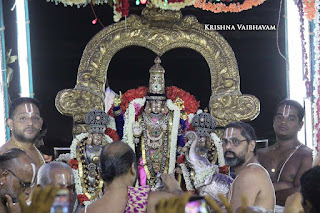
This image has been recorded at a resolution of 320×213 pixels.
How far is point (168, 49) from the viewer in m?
8.56

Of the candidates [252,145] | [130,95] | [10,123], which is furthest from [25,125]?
[252,145]

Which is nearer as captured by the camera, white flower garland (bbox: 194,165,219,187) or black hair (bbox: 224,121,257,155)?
black hair (bbox: 224,121,257,155)

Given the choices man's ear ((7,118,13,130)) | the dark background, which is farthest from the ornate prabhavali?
man's ear ((7,118,13,130))

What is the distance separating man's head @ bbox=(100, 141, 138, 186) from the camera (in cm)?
399

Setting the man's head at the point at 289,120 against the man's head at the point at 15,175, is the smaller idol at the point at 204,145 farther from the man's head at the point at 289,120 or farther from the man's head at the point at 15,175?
the man's head at the point at 15,175

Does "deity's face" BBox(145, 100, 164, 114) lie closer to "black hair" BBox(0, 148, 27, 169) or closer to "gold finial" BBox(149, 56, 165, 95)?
"gold finial" BBox(149, 56, 165, 95)

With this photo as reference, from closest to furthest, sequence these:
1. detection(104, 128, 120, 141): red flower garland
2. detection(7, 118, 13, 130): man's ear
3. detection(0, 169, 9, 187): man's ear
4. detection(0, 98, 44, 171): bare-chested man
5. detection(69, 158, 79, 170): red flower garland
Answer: detection(0, 169, 9, 187): man's ear, detection(0, 98, 44, 171): bare-chested man, detection(7, 118, 13, 130): man's ear, detection(69, 158, 79, 170): red flower garland, detection(104, 128, 120, 141): red flower garland

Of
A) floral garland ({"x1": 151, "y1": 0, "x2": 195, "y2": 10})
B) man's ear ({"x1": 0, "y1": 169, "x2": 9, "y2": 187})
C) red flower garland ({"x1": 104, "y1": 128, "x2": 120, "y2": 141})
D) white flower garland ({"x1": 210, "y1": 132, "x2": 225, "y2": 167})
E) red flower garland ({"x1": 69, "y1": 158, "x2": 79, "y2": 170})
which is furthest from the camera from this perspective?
red flower garland ({"x1": 104, "y1": 128, "x2": 120, "y2": 141})

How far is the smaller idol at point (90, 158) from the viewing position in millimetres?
7699

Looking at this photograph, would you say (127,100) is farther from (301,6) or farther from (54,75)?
(301,6)

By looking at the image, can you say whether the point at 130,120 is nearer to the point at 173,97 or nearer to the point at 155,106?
the point at 155,106

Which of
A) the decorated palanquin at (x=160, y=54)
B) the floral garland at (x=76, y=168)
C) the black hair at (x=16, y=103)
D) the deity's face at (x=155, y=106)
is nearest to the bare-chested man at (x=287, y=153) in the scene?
the decorated palanquin at (x=160, y=54)

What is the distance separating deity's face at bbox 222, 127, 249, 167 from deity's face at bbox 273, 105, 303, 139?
6.21 ft

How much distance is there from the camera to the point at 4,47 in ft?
25.8
